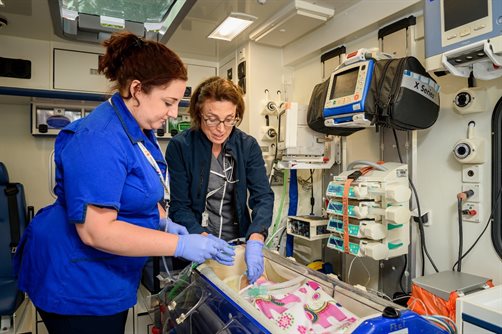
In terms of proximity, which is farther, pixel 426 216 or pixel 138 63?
pixel 426 216

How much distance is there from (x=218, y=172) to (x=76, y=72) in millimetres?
2334

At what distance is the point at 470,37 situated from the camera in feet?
5.51

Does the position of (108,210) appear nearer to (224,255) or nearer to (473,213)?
(224,255)

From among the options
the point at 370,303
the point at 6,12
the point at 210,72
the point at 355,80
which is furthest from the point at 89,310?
the point at 210,72

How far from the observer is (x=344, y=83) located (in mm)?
2303

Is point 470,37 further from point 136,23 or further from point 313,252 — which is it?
point 313,252

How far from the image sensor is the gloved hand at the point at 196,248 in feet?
3.92

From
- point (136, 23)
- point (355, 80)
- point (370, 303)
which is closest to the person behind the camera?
point (370, 303)

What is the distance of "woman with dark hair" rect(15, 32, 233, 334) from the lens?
3.30 ft

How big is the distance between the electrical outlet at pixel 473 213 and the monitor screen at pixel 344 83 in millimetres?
967

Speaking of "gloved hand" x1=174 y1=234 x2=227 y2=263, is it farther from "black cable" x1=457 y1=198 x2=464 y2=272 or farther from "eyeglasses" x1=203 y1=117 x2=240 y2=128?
"black cable" x1=457 y1=198 x2=464 y2=272

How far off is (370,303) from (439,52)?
54.4 inches

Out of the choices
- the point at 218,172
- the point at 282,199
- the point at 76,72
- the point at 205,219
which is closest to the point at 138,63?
the point at 218,172

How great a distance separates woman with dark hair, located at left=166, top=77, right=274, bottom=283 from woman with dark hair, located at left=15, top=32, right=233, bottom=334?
625 millimetres
